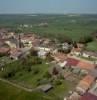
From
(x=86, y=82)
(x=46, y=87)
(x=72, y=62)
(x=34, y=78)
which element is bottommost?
(x=34, y=78)

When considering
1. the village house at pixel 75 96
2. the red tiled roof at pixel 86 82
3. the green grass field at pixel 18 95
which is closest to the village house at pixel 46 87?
the green grass field at pixel 18 95

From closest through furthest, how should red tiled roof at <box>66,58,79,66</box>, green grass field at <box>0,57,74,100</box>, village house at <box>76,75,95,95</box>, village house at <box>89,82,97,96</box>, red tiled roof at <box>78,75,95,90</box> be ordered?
village house at <box>89,82,97,96</box>, village house at <box>76,75,95,95</box>, green grass field at <box>0,57,74,100</box>, red tiled roof at <box>78,75,95,90</box>, red tiled roof at <box>66,58,79,66</box>

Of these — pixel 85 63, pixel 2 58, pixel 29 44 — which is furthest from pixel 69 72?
pixel 29 44

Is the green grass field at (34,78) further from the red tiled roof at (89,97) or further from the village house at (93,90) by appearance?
the village house at (93,90)

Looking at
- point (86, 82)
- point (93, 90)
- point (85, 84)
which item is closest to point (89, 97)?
point (93, 90)

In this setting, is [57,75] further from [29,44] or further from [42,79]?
[29,44]

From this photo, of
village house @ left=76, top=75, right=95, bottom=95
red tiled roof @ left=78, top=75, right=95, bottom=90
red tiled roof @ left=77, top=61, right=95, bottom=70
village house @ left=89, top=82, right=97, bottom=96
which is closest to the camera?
village house @ left=89, top=82, right=97, bottom=96

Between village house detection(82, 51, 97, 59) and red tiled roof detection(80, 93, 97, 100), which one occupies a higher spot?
red tiled roof detection(80, 93, 97, 100)

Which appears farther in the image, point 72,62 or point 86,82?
point 72,62

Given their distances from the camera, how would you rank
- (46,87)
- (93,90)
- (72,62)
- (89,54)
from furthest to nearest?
(89,54) → (72,62) → (46,87) → (93,90)

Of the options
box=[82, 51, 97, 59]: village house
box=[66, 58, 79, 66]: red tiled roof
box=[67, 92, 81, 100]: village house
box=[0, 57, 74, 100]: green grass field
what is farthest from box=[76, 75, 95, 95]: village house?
box=[82, 51, 97, 59]: village house

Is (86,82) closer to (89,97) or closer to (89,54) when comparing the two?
(89,97)

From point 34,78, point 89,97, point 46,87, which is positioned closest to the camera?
point 89,97

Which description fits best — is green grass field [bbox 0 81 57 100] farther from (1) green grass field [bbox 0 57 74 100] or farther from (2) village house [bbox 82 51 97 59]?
(2) village house [bbox 82 51 97 59]
